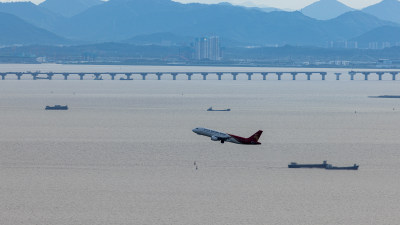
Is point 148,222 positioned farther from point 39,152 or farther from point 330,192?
point 39,152

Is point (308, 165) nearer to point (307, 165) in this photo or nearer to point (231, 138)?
point (307, 165)

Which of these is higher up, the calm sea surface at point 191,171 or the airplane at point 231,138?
the airplane at point 231,138

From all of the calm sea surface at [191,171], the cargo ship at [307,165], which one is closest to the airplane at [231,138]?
the calm sea surface at [191,171]

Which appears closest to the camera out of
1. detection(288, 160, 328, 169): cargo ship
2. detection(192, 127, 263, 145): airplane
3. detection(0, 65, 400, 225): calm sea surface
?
detection(0, 65, 400, 225): calm sea surface

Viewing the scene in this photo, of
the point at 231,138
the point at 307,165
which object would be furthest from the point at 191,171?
the point at 231,138

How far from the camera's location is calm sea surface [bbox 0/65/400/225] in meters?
54.2

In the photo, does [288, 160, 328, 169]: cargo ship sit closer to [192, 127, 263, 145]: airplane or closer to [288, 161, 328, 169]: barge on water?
[288, 161, 328, 169]: barge on water

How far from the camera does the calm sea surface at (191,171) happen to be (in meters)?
54.2

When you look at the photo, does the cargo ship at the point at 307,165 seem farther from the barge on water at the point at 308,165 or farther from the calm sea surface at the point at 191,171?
the calm sea surface at the point at 191,171

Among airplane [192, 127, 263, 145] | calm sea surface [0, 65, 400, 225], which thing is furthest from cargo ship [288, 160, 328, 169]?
airplane [192, 127, 263, 145]

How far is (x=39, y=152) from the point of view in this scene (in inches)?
3194

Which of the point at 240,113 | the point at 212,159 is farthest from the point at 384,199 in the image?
the point at 240,113

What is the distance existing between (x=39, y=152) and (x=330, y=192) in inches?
1220

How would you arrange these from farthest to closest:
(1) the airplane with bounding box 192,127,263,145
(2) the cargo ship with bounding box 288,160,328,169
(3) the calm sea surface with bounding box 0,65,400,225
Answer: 1. (1) the airplane with bounding box 192,127,263,145
2. (2) the cargo ship with bounding box 288,160,328,169
3. (3) the calm sea surface with bounding box 0,65,400,225
